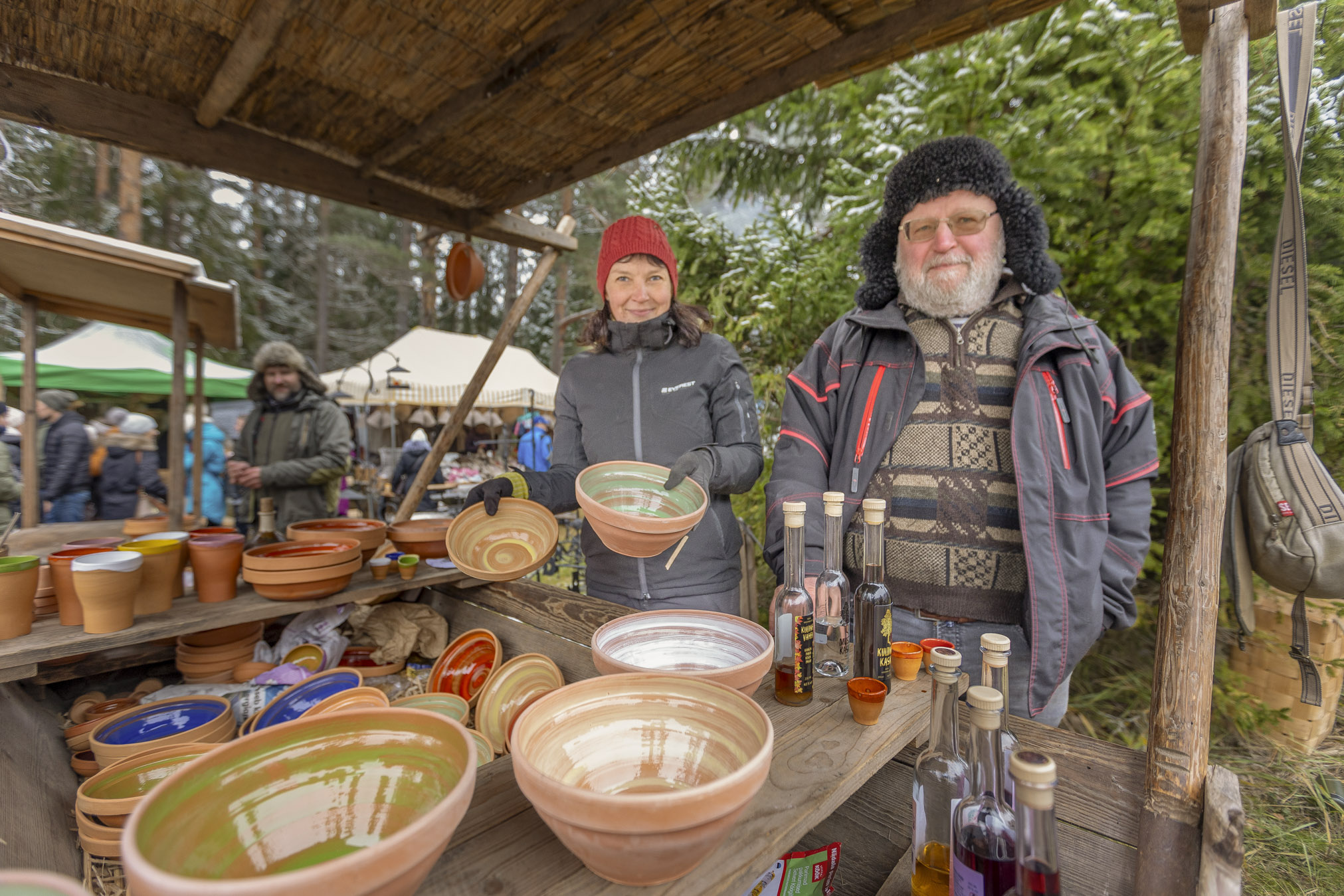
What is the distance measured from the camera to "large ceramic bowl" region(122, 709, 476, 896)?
0.56 meters

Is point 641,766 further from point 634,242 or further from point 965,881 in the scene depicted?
point 634,242

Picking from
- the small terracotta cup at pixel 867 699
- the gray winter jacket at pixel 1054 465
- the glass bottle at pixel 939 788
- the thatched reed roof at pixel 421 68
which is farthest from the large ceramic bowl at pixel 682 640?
the thatched reed roof at pixel 421 68

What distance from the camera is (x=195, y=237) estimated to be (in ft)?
44.1

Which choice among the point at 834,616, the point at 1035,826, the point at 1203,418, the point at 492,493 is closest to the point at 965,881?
the point at 1035,826

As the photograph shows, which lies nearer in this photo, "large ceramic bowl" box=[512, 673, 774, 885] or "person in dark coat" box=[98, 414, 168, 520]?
"large ceramic bowl" box=[512, 673, 774, 885]

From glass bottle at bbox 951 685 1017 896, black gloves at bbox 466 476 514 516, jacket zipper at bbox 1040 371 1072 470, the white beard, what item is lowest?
glass bottle at bbox 951 685 1017 896

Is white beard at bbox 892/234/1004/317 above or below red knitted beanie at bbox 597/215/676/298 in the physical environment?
below

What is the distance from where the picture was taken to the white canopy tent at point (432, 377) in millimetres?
9812

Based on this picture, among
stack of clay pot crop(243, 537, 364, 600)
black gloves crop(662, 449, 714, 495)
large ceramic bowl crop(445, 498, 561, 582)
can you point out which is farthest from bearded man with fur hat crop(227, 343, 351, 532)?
black gloves crop(662, 449, 714, 495)

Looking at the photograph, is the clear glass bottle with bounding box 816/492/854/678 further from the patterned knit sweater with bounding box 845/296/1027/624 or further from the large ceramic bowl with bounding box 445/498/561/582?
the large ceramic bowl with bounding box 445/498/561/582

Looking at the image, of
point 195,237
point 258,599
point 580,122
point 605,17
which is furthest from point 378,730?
point 195,237

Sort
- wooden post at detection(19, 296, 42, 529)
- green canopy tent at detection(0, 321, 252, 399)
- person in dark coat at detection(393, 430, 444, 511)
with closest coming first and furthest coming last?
1. wooden post at detection(19, 296, 42, 529)
2. green canopy tent at detection(0, 321, 252, 399)
3. person in dark coat at detection(393, 430, 444, 511)

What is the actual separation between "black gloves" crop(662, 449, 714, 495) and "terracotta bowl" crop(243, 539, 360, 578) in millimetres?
1224

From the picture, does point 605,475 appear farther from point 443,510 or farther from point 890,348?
point 443,510
